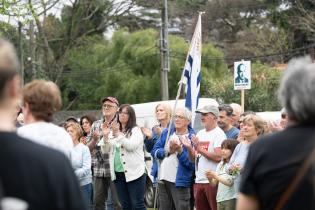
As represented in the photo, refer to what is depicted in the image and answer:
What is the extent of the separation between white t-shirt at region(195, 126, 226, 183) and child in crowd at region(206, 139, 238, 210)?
2.07ft

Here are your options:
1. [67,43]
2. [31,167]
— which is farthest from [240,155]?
[67,43]

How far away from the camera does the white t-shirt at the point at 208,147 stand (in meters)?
9.95

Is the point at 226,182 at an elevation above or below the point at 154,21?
below

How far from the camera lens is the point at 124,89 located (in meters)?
44.3

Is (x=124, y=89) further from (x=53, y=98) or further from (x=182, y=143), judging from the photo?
(x=53, y=98)

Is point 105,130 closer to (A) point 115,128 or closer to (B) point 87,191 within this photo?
(A) point 115,128

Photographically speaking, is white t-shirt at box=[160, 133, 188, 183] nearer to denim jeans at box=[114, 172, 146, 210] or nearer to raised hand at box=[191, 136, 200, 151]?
raised hand at box=[191, 136, 200, 151]

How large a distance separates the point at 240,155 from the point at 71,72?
146 feet

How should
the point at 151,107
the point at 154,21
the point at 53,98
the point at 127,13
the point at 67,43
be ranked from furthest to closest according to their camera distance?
the point at 154,21
the point at 67,43
the point at 127,13
the point at 151,107
the point at 53,98

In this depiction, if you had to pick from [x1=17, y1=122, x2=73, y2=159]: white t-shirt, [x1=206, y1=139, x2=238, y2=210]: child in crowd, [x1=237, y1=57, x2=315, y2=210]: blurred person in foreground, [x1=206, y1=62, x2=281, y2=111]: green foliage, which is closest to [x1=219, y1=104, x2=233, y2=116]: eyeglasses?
[x1=206, y1=139, x2=238, y2=210]: child in crowd

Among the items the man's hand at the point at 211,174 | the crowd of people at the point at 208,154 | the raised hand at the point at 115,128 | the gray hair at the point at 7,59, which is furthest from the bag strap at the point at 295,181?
the raised hand at the point at 115,128

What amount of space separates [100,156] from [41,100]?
6.88 metres

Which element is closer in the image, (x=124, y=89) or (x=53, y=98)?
(x=53, y=98)

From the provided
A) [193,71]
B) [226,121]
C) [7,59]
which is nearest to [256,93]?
[193,71]
